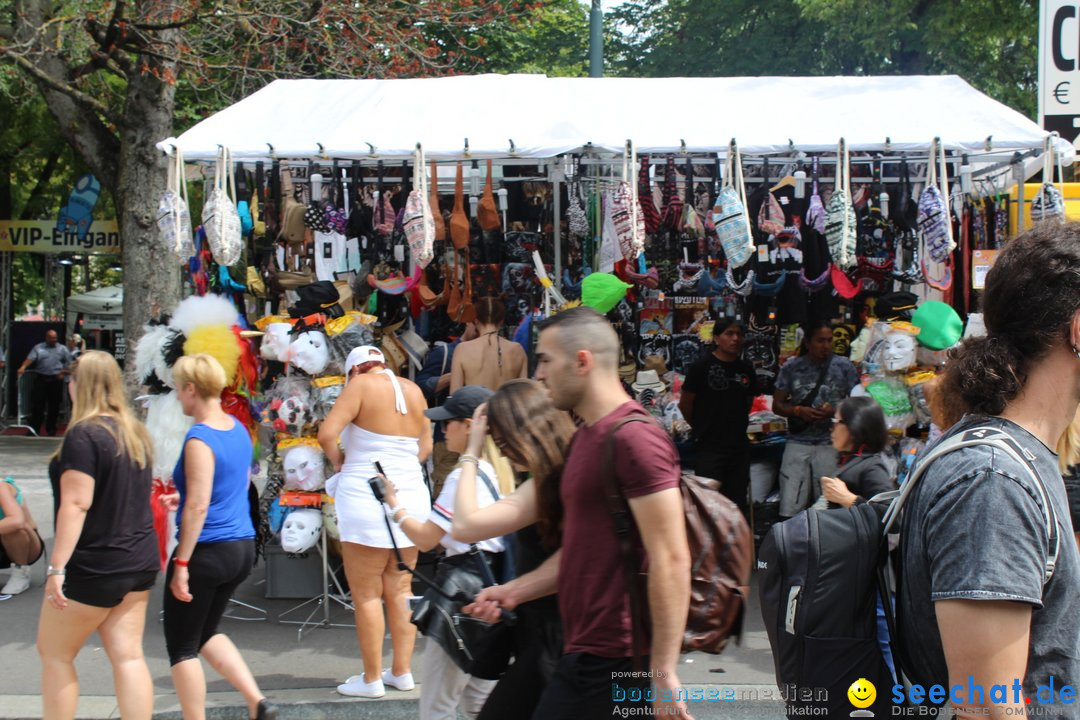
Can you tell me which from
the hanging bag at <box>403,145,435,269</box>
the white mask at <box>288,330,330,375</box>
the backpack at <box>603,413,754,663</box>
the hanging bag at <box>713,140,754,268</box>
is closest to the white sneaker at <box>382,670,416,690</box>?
the white mask at <box>288,330,330,375</box>

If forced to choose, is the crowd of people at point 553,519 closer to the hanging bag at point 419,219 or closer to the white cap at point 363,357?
the white cap at point 363,357

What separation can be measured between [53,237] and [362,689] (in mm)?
14439

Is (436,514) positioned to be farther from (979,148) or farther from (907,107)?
(907,107)

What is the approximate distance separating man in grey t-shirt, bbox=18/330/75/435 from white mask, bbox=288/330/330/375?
11.9 m

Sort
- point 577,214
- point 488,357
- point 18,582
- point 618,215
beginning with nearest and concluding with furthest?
point 618,215
point 488,357
point 18,582
point 577,214

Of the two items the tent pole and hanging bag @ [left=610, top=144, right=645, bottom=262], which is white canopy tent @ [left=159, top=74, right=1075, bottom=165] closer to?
hanging bag @ [left=610, top=144, right=645, bottom=262]

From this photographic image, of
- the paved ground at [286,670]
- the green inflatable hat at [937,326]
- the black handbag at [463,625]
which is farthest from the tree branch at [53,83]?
the black handbag at [463,625]

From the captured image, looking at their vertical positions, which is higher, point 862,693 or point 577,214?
point 577,214

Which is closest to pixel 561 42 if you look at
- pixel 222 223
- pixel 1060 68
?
pixel 1060 68

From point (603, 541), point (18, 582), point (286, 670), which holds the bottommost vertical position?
point (286, 670)

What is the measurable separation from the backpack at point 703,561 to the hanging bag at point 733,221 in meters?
3.91

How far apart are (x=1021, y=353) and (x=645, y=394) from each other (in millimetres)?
6174

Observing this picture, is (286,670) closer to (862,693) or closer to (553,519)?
(553,519)

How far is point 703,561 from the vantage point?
109 inches
